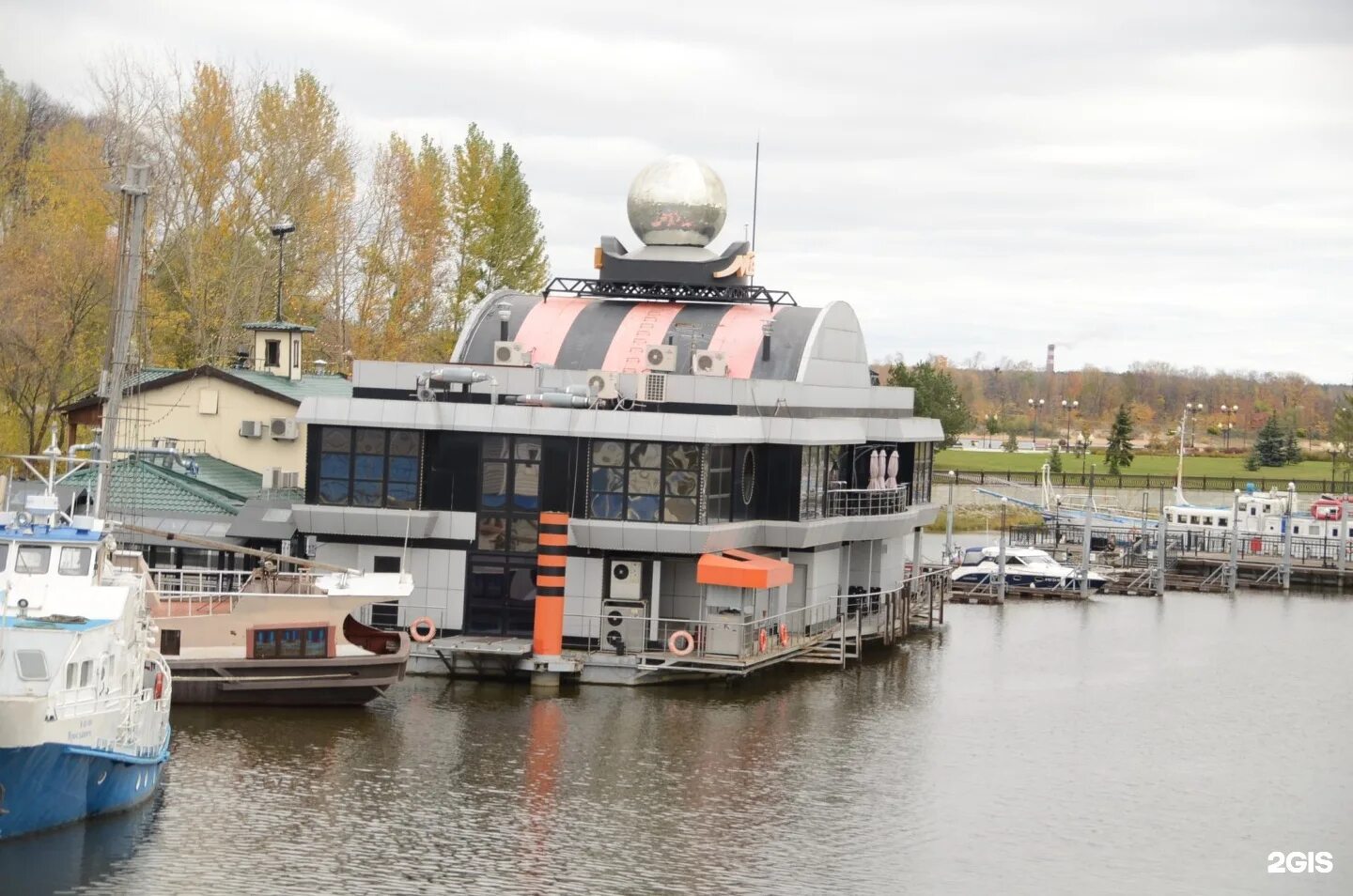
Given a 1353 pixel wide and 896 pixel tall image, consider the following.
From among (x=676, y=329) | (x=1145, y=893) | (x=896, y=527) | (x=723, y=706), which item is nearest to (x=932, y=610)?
(x=896, y=527)

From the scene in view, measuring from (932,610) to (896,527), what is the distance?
7466 millimetres

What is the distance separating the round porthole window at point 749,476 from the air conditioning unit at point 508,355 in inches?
304

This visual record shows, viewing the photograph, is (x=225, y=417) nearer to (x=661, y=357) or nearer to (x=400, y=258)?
(x=661, y=357)

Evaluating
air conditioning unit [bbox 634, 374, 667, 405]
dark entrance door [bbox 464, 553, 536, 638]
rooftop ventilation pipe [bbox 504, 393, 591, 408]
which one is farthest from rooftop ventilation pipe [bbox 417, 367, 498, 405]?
dark entrance door [bbox 464, 553, 536, 638]

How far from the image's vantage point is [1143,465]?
175500mm

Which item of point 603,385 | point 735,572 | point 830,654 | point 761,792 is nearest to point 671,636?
point 735,572

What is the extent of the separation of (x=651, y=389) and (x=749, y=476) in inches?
166

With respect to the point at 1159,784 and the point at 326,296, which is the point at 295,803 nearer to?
the point at 1159,784

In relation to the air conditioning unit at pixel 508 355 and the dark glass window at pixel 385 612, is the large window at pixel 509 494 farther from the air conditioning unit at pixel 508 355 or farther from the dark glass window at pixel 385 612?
the air conditioning unit at pixel 508 355

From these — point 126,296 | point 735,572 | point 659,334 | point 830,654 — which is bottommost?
point 830,654

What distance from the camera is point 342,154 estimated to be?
317 ft

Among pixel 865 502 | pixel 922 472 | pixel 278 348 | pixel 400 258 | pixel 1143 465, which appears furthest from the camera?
pixel 1143 465

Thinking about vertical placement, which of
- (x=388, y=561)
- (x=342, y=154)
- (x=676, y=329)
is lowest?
(x=388, y=561)

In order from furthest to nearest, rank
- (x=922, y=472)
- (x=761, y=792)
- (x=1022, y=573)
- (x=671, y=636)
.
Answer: (x=1022, y=573) → (x=922, y=472) → (x=671, y=636) → (x=761, y=792)
